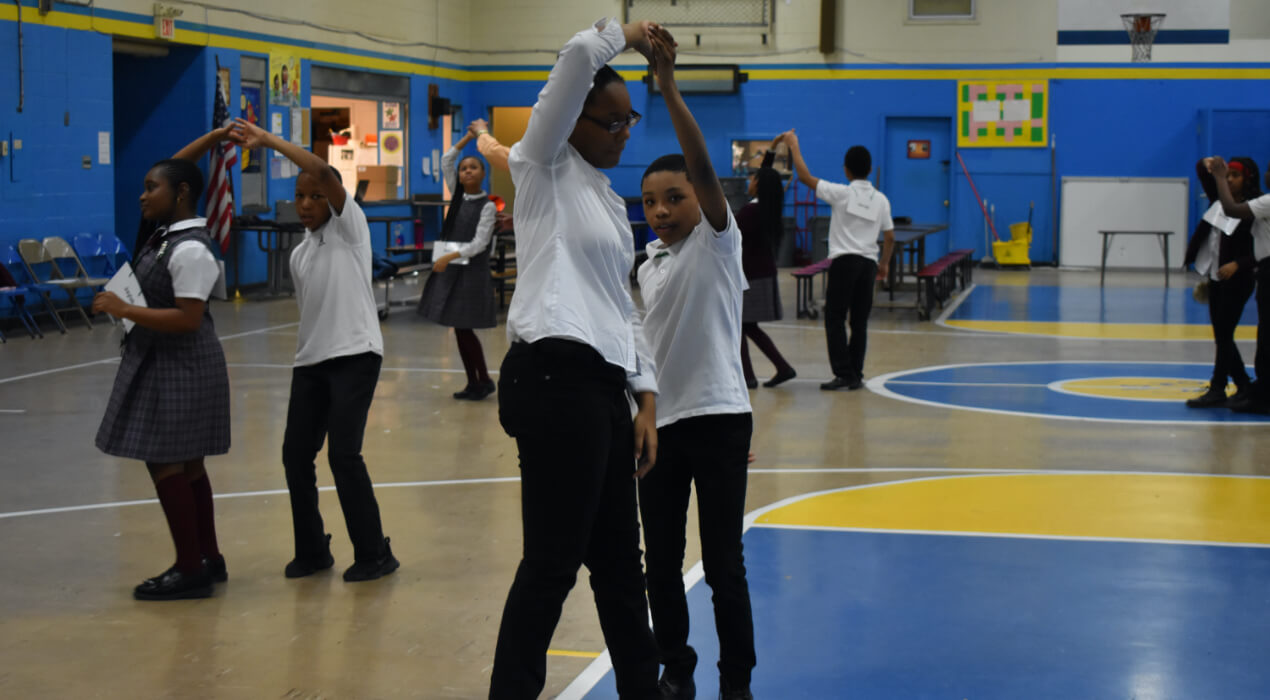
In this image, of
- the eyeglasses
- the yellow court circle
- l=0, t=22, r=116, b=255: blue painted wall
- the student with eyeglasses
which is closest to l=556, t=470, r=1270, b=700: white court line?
the student with eyeglasses

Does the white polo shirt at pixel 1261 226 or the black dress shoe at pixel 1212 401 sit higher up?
the white polo shirt at pixel 1261 226

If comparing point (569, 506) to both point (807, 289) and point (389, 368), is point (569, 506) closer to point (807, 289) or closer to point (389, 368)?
point (389, 368)

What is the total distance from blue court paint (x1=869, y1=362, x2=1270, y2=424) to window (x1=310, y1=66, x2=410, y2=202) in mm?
10842

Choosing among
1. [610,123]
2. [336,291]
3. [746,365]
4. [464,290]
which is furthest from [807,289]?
[610,123]

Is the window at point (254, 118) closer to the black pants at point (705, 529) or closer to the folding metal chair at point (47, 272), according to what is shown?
the folding metal chair at point (47, 272)

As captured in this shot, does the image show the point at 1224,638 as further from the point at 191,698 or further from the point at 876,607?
the point at 191,698

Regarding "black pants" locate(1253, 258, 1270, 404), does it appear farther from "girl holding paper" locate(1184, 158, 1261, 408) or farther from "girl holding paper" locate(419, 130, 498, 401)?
"girl holding paper" locate(419, 130, 498, 401)

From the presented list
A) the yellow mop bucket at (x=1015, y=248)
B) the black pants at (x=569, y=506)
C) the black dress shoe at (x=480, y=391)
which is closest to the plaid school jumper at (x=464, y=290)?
the black dress shoe at (x=480, y=391)

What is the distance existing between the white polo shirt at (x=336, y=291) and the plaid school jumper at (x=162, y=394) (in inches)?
15.2

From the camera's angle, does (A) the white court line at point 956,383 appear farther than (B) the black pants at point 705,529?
Yes

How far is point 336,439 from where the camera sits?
4531 millimetres

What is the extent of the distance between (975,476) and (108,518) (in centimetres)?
407

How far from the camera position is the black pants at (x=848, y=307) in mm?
9211

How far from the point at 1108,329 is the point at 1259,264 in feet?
15.3
